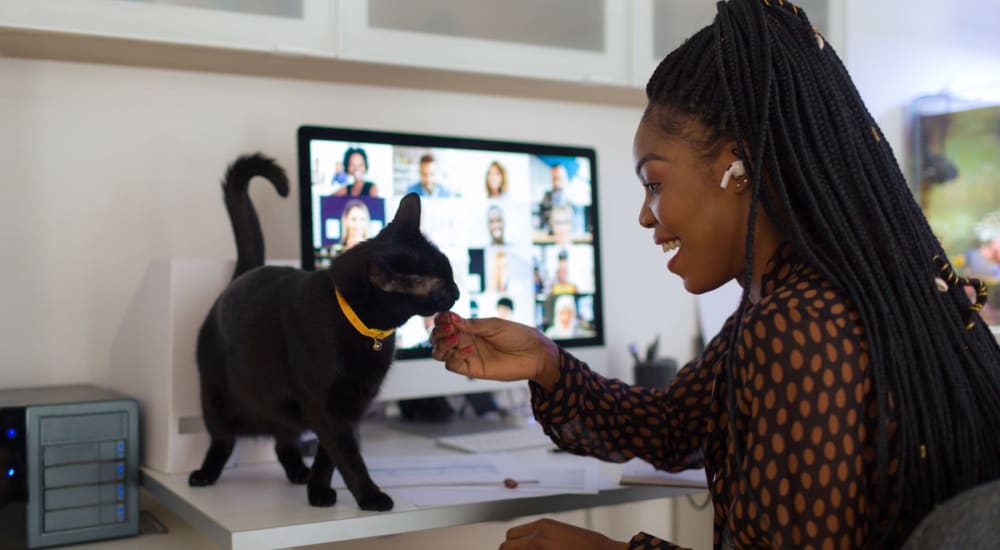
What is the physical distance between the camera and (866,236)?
738 millimetres

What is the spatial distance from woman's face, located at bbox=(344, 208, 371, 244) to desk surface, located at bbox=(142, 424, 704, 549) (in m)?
0.35

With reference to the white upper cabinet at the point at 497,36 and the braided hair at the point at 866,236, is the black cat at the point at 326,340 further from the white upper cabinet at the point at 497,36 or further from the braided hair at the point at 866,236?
the white upper cabinet at the point at 497,36

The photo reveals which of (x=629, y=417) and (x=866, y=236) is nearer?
(x=866, y=236)

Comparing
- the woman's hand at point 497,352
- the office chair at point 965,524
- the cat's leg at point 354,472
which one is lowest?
the cat's leg at point 354,472

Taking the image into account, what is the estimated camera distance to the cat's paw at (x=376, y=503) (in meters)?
0.94

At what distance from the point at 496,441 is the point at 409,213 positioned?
1.64 ft

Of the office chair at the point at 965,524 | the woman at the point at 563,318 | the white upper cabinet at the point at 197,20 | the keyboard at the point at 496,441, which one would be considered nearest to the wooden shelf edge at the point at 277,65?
the white upper cabinet at the point at 197,20

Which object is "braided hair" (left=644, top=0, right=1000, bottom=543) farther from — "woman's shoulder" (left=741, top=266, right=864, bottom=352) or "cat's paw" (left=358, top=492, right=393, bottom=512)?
"cat's paw" (left=358, top=492, right=393, bottom=512)

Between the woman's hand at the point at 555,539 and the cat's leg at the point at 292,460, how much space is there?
31cm

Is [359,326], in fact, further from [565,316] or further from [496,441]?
[565,316]

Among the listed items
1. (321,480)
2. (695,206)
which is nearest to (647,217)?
(695,206)

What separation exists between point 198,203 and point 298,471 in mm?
566

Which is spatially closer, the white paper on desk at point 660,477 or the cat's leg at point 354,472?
the cat's leg at point 354,472

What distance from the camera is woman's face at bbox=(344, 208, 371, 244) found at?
1316 mm
